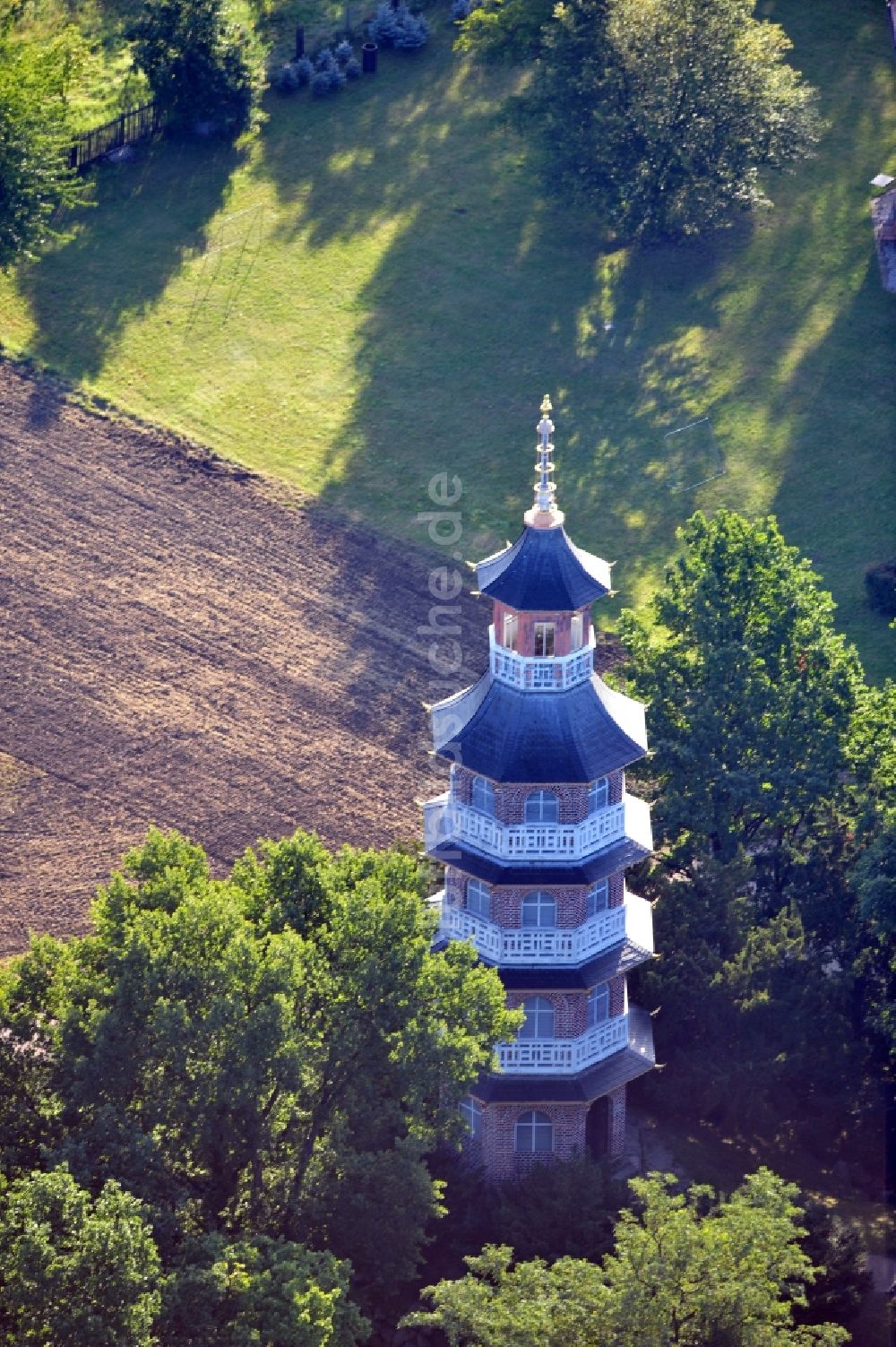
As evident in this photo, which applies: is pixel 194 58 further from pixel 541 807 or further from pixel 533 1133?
pixel 533 1133

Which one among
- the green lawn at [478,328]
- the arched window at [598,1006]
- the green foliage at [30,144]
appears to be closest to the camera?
the arched window at [598,1006]

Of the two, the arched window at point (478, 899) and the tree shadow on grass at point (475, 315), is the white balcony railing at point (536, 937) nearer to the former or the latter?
the arched window at point (478, 899)

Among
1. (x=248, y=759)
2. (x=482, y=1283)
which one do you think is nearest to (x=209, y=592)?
(x=248, y=759)

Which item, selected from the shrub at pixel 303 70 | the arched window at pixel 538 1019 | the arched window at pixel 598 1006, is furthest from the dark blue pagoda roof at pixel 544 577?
the shrub at pixel 303 70

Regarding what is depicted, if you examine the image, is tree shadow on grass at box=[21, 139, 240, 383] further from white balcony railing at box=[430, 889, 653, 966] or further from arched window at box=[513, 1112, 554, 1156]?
arched window at box=[513, 1112, 554, 1156]

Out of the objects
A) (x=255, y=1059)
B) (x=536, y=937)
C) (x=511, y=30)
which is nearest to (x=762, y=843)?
(x=536, y=937)
